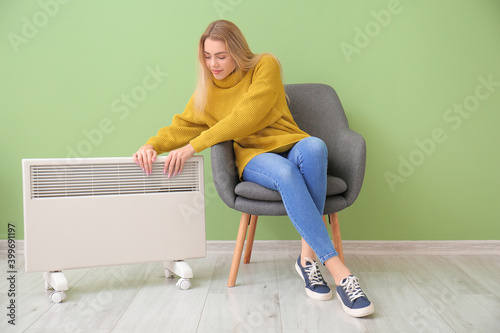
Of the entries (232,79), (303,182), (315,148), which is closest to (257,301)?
(303,182)

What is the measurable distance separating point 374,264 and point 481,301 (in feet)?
1.75

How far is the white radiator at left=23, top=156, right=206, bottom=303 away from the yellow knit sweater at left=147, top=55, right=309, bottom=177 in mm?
146

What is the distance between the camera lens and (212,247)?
2.14 metres

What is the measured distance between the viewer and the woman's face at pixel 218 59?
5.36 feet

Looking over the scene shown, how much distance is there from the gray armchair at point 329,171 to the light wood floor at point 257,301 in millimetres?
162

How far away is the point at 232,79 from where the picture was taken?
173 centimetres

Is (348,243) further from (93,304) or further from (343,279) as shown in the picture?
(93,304)

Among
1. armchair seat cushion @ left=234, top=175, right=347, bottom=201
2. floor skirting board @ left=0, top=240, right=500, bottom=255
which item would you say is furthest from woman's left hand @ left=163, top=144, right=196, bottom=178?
floor skirting board @ left=0, top=240, right=500, bottom=255

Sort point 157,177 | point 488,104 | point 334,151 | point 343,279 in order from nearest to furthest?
1. point 343,279
2. point 157,177
3. point 334,151
4. point 488,104

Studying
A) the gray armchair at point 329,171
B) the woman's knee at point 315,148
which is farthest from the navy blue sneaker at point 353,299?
the woman's knee at point 315,148

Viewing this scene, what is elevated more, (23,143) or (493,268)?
(23,143)

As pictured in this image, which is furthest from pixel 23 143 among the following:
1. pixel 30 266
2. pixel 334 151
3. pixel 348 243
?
pixel 348 243

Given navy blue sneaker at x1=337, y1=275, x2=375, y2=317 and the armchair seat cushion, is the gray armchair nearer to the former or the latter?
the armchair seat cushion

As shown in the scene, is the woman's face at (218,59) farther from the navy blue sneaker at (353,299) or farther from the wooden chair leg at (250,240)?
the navy blue sneaker at (353,299)
